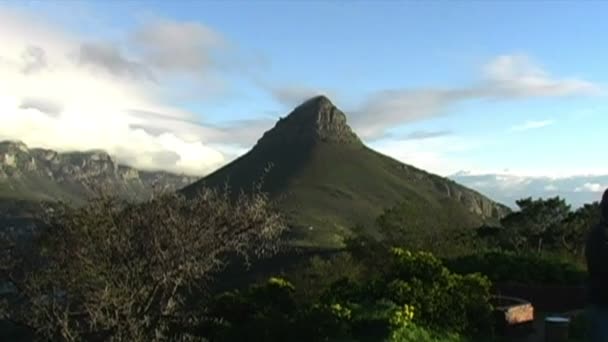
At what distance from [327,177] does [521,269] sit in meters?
126

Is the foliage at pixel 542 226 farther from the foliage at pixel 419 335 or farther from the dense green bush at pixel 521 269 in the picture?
the foliage at pixel 419 335

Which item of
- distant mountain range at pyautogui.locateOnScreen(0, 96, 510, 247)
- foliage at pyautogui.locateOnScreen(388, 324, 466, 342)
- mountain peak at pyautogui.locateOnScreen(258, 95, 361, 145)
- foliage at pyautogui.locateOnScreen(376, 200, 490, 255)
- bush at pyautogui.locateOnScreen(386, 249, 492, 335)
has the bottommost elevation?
foliage at pyautogui.locateOnScreen(388, 324, 466, 342)

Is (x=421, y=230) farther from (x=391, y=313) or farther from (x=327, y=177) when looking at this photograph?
(x=327, y=177)

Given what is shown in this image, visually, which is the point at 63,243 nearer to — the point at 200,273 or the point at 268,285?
the point at 200,273

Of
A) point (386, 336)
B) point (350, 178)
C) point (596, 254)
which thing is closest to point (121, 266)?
point (386, 336)

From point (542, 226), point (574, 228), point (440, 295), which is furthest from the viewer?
point (542, 226)

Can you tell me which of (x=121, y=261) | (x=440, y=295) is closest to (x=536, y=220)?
(x=440, y=295)

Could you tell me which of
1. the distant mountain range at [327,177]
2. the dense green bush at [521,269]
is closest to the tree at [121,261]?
the dense green bush at [521,269]

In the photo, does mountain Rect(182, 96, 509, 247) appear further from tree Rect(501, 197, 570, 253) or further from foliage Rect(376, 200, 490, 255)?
foliage Rect(376, 200, 490, 255)

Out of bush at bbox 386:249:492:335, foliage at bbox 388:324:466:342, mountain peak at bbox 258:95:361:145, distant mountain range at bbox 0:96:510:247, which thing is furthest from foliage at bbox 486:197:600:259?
mountain peak at bbox 258:95:361:145

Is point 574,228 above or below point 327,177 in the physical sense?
below

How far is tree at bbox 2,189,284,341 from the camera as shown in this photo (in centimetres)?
1279

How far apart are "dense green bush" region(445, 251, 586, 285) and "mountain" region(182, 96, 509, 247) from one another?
245 ft

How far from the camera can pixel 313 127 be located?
176875mm
